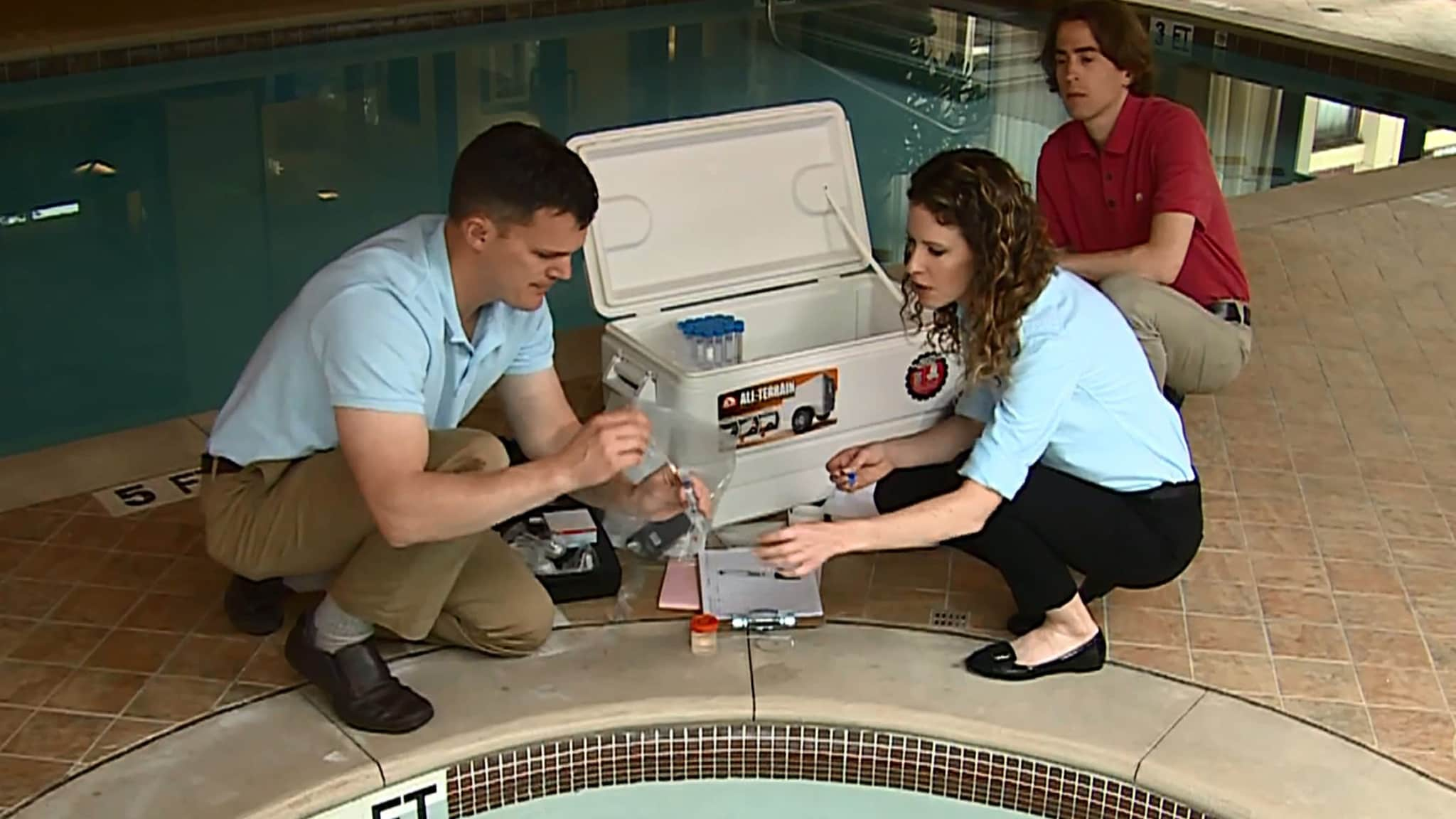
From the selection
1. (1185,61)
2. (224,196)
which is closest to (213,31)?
(224,196)

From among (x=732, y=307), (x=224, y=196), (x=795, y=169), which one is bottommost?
(x=224, y=196)

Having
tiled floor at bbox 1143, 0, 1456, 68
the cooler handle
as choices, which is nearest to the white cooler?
the cooler handle

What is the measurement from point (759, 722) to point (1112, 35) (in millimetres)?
Answer: 1473

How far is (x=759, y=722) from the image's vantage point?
2527 mm

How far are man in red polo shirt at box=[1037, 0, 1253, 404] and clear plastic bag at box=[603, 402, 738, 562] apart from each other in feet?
2.59

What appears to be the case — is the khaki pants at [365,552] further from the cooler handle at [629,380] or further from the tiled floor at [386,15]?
the tiled floor at [386,15]

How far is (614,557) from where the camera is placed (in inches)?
114

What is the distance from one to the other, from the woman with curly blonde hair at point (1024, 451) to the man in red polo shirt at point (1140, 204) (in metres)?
0.64

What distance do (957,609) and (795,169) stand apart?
3.38 ft

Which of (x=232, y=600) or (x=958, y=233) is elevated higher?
(x=958, y=233)

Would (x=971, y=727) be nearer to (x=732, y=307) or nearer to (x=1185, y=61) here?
(x=732, y=307)

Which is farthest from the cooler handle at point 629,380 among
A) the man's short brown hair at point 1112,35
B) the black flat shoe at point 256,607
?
the man's short brown hair at point 1112,35

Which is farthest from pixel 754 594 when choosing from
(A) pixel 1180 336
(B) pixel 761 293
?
(A) pixel 1180 336

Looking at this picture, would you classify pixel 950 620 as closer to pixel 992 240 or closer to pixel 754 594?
pixel 754 594
